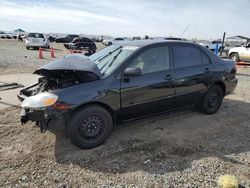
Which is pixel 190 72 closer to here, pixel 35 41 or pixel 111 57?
pixel 111 57

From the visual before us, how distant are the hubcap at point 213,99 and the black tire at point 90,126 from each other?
99.5 inches

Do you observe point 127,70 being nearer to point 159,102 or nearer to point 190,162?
point 159,102

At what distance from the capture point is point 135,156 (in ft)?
12.1

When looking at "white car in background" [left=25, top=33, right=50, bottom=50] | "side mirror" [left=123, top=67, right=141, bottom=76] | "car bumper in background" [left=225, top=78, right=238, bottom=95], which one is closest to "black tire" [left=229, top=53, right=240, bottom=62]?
"car bumper in background" [left=225, top=78, right=238, bottom=95]

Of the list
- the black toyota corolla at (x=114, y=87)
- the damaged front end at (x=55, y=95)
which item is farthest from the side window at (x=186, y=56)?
the damaged front end at (x=55, y=95)

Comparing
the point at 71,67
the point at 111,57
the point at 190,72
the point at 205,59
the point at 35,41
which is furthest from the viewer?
the point at 35,41

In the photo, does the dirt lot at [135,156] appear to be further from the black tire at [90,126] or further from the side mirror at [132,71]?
the side mirror at [132,71]

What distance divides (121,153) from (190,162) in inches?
40.3

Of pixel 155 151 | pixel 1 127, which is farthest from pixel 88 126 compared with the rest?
pixel 1 127

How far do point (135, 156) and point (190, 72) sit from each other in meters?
2.10

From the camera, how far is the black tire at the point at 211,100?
531cm

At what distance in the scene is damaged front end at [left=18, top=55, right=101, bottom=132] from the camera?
348 centimetres

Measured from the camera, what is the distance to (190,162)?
3561mm

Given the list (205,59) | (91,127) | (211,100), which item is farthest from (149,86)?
(211,100)
